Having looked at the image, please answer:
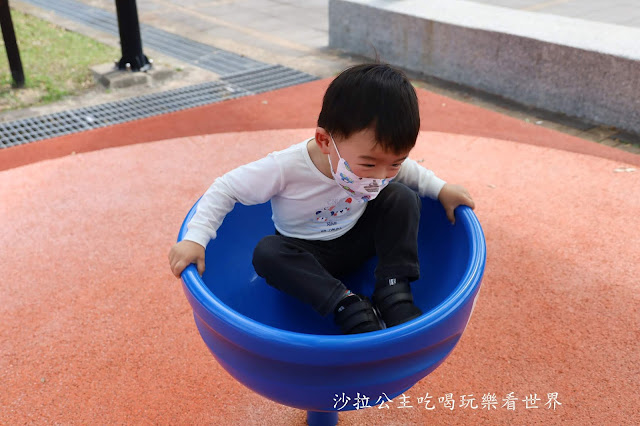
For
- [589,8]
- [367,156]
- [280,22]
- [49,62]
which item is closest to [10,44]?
[49,62]

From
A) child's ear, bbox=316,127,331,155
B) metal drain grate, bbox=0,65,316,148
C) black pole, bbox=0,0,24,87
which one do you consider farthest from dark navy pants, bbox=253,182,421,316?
black pole, bbox=0,0,24,87

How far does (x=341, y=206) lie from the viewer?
1.67 metres

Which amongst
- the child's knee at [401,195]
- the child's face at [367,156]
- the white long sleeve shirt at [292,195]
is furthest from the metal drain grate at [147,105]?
the child's face at [367,156]

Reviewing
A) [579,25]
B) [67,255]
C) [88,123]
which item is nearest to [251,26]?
[88,123]

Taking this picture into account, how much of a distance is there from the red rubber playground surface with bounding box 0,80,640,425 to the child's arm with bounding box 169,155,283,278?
52cm

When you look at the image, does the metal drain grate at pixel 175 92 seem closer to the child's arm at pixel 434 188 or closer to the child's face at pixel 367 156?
the child's arm at pixel 434 188

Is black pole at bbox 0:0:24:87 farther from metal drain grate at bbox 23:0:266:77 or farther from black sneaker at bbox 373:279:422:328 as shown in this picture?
black sneaker at bbox 373:279:422:328

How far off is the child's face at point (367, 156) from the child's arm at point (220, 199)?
0.67 ft

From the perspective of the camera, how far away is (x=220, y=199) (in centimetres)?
151

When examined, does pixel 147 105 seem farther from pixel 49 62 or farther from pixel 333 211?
pixel 333 211

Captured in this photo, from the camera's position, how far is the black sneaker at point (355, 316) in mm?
1428

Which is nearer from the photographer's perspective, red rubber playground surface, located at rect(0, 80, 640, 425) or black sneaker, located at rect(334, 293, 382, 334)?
black sneaker, located at rect(334, 293, 382, 334)

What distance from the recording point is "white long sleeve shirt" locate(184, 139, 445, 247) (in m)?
1.51

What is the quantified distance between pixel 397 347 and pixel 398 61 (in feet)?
13.0
